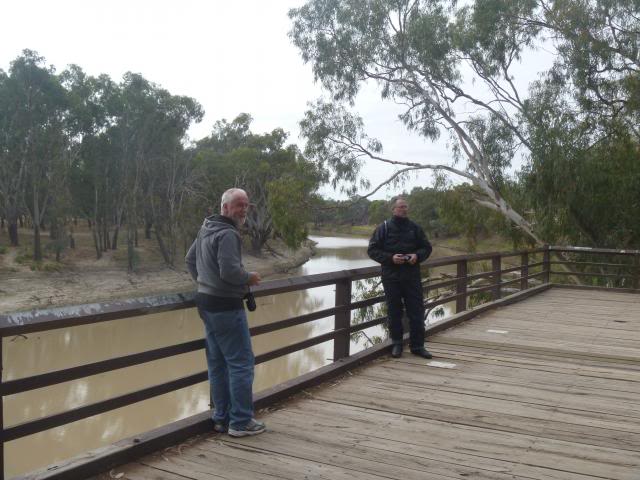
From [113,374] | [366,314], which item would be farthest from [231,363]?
[113,374]

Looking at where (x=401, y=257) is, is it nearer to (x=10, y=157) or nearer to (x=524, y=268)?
(x=524, y=268)

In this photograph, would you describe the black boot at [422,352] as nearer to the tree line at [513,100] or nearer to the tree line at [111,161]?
the tree line at [513,100]

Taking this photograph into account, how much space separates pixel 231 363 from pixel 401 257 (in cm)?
229

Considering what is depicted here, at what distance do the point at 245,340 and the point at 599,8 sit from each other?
660 inches

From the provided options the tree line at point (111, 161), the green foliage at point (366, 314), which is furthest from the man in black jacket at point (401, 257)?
the tree line at point (111, 161)

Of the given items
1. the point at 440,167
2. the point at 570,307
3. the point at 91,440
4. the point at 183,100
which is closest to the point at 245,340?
the point at 570,307

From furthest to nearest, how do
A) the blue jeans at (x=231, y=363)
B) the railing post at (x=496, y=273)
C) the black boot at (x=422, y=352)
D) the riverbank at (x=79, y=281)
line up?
1. the riverbank at (x=79, y=281)
2. the railing post at (x=496, y=273)
3. the black boot at (x=422, y=352)
4. the blue jeans at (x=231, y=363)

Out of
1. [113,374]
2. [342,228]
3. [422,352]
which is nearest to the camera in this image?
[422,352]

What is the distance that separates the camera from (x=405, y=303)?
558cm

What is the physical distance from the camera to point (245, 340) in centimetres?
351

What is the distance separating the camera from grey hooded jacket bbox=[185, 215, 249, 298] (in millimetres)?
3338

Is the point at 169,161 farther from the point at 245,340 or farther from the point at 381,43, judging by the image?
the point at 245,340

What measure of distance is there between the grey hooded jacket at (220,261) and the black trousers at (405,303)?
229cm

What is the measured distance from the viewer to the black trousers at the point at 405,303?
5.52m
